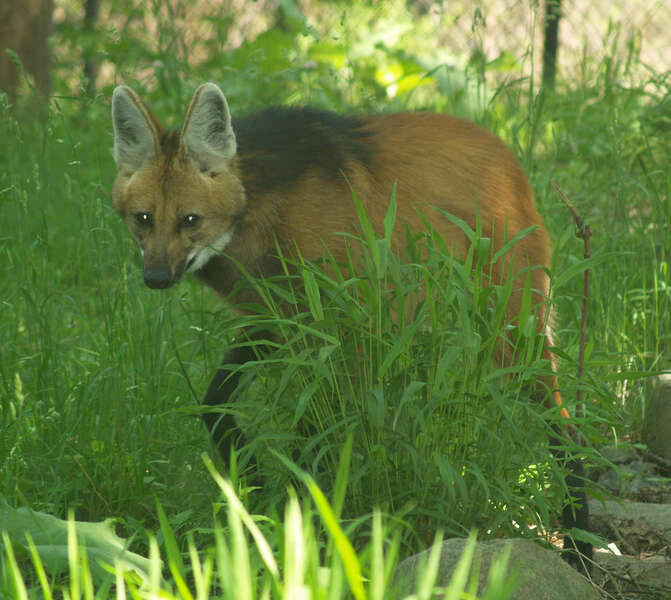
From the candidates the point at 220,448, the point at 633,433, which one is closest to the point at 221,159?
the point at 220,448

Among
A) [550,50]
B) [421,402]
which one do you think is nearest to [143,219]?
[421,402]

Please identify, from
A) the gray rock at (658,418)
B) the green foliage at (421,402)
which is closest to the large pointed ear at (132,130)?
the green foliage at (421,402)

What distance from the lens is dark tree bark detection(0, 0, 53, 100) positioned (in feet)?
23.7

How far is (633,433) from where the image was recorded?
3484 millimetres

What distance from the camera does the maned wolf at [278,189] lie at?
113 inches

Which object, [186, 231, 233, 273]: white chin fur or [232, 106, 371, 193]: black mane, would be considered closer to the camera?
[186, 231, 233, 273]: white chin fur

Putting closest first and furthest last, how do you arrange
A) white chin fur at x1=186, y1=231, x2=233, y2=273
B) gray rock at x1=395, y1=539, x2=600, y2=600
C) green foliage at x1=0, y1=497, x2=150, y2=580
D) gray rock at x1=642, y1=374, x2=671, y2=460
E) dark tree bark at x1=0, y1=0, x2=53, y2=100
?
1. green foliage at x1=0, y1=497, x2=150, y2=580
2. gray rock at x1=395, y1=539, x2=600, y2=600
3. white chin fur at x1=186, y1=231, x2=233, y2=273
4. gray rock at x1=642, y1=374, x2=671, y2=460
5. dark tree bark at x1=0, y1=0, x2=53, y2=100

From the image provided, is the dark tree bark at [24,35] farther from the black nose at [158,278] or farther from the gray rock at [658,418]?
the gray rock at [658,418]

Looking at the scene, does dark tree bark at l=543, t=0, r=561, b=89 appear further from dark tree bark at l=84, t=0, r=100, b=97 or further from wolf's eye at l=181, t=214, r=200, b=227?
dark tree bark at l=84, t=0, r=100, b=97

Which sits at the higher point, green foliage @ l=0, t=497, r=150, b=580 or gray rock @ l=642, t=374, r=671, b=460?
green foliage @ l=0, t=497, r=150, b=580

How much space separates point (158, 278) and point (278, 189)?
52 centimetres

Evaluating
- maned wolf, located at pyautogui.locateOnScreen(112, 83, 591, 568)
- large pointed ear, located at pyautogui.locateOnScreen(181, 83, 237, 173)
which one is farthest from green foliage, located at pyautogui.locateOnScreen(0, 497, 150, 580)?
large pointed ear, located at pyautogui.locateOnScreen(181, 83, 237, 173)

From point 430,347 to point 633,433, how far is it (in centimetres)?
147

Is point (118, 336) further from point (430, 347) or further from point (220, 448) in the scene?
point (430, 347)
